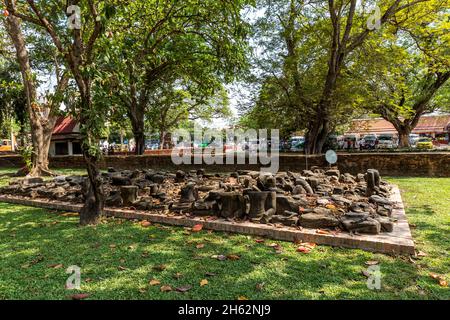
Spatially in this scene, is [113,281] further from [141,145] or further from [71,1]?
[141,145]

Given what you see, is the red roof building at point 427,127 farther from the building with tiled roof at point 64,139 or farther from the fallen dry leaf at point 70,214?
the fallen dry leaf at point 70,214

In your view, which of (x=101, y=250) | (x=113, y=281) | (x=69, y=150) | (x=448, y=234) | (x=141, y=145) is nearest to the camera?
(x=113, y=281)

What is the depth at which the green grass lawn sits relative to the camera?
8.05 ft

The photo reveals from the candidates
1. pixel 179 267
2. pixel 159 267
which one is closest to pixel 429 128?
pixel 179 267

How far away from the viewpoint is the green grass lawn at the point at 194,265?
8.05 feet

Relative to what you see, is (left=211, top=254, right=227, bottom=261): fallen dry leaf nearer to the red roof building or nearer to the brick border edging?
the brick border edging

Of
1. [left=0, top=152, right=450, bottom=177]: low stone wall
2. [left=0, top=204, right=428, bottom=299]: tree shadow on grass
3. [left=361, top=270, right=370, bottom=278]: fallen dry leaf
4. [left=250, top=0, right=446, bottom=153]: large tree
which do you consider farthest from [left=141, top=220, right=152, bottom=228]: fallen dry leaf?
[left=250, top=0, right=446, bottom=153]: large tree

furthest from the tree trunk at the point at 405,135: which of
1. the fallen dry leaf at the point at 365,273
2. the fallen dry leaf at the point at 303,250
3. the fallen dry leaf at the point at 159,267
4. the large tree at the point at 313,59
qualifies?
the fallen dry leaf at the point at 159,267

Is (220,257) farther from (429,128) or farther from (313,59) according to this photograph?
(429,128)

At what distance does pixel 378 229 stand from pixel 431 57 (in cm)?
1075

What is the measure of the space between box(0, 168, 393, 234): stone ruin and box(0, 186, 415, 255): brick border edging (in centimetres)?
16

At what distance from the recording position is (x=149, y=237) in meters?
3.91

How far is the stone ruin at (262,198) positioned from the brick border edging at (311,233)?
0.51ft
